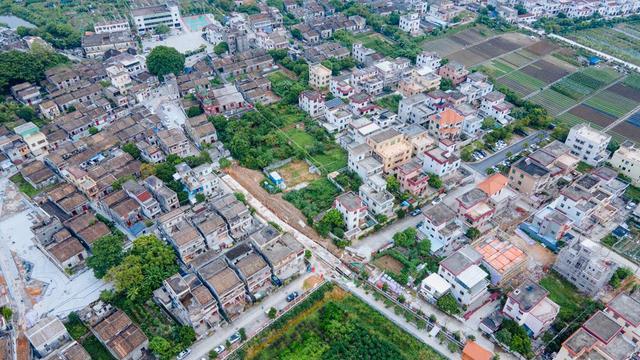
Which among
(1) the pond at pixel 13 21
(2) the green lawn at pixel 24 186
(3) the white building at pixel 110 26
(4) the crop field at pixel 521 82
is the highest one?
(3) the white building at pixel 110 26

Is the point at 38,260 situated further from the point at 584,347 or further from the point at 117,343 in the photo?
the point at 584,347

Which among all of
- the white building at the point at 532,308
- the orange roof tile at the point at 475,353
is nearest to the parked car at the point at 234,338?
the orange roof tile at the point at 475,353

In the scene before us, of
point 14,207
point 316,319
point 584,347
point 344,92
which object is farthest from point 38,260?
point 584,347

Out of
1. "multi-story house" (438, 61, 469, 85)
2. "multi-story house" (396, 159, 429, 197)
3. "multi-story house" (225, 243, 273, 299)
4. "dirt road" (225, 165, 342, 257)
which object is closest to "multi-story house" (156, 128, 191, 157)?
"dirt road" (225, 165, 342, 257)

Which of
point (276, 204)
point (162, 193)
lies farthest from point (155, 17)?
point (276, 204)

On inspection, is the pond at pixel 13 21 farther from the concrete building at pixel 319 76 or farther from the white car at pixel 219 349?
the white car at pixel 219 349

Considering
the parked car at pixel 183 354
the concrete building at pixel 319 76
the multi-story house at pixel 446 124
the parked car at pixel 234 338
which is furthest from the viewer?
the concrete building at pixel 319 76

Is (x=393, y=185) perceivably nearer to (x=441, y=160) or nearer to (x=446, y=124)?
(x=441, y=160)
